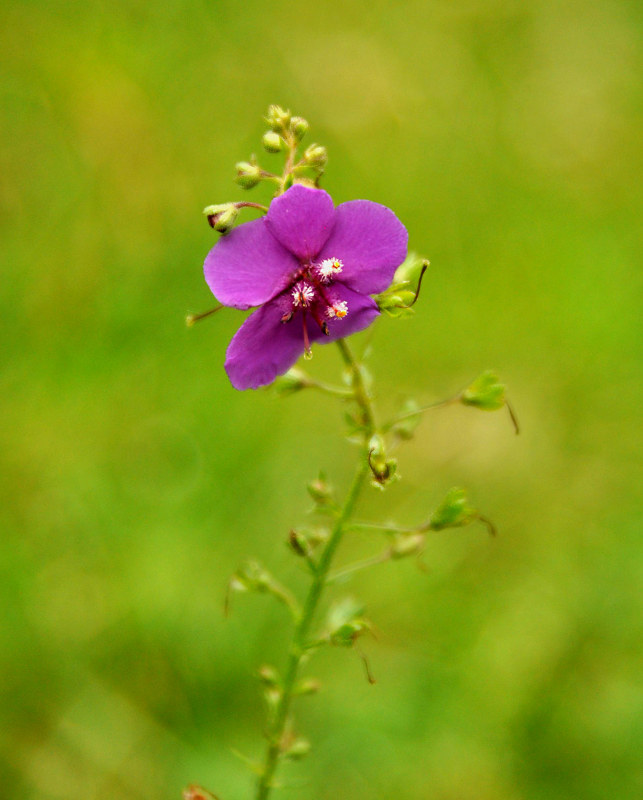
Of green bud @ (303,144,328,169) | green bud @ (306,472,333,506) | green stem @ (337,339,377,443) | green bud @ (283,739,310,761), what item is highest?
green bud @ (303,144,328,169)

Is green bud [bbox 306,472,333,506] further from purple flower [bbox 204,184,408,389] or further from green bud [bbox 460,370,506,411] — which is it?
green bud [bbox 460,370,506,411]

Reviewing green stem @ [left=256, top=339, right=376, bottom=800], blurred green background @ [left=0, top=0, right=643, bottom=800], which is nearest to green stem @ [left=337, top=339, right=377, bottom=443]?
green stem @ [left=256, top=339, right=376, bottom=800]

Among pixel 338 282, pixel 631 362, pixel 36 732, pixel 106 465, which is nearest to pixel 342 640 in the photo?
pixel 338 282

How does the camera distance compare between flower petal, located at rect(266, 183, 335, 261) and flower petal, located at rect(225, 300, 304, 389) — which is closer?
flower petal, located at rect(266, 183, 335, 261)

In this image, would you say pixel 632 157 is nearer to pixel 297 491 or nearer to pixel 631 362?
pixel 631 362

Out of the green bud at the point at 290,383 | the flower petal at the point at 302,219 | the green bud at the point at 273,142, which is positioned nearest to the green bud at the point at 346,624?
the green bud at the point at 290,383

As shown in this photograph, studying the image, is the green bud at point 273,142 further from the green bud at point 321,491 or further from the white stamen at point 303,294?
the green bud at point 321,491
